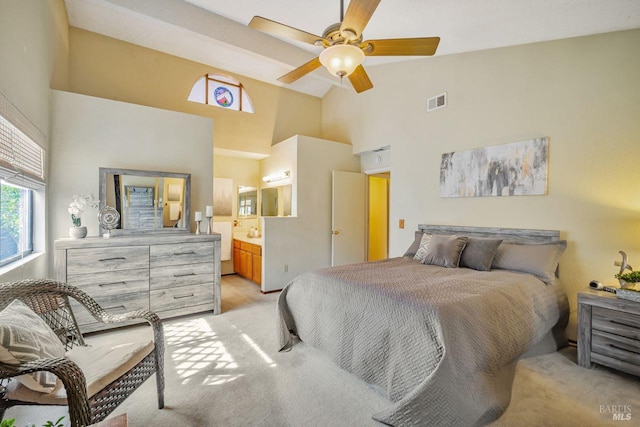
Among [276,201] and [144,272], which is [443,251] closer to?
[276,201]

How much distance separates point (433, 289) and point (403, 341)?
54cm

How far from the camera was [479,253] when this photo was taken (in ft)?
9.98

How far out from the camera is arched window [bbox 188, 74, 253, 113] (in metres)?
4.83

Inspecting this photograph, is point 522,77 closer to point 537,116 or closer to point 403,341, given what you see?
point 537,116

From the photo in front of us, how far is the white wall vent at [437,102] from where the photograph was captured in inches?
152

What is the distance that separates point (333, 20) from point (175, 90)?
2.80 metres

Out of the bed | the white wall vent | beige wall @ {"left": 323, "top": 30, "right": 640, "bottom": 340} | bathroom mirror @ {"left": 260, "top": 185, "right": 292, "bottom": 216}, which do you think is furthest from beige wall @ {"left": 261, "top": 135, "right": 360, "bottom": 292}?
the bed

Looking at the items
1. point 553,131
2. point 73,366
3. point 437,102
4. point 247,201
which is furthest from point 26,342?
point 247,201

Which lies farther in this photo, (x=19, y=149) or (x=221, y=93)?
(x=221, y=93)

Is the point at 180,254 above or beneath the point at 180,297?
above

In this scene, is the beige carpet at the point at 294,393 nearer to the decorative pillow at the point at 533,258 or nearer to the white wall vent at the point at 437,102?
the decorative pillow at the point at 533,258

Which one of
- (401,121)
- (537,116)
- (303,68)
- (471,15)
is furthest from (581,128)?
(303,68)

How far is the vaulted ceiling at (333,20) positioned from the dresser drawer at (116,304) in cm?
299

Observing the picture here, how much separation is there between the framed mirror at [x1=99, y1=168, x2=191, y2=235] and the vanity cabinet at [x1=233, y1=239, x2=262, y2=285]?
1.36m
